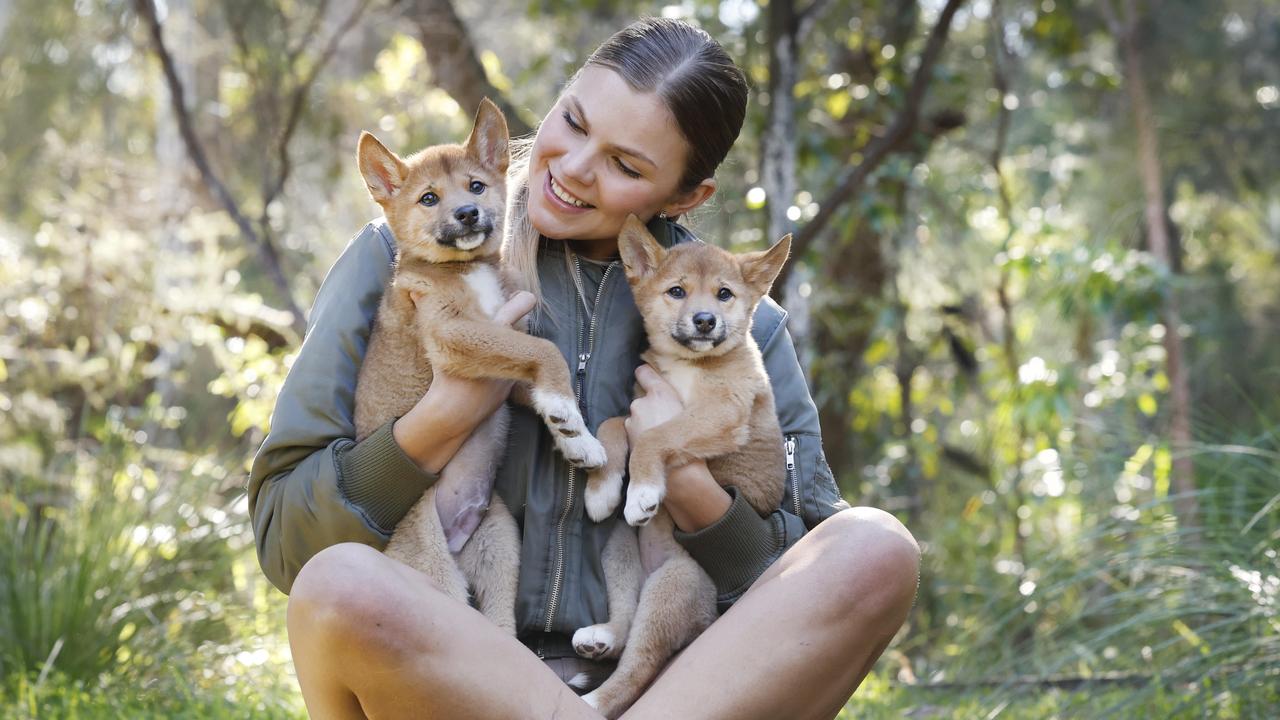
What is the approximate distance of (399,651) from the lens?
2.48 m

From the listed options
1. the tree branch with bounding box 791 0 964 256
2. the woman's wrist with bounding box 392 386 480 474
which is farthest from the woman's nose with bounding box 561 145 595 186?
the tree branch with bounding box 791 0 964 256

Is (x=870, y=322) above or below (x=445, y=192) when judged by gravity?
below

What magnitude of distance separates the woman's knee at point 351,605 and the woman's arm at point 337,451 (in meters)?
0.30

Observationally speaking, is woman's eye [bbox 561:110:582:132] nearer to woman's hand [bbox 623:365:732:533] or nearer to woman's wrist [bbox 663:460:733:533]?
woman's hand [bbox 623:365:732:533]

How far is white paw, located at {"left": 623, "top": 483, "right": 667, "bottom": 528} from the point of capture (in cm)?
303

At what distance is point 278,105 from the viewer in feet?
21.4

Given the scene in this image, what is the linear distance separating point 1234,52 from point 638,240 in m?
8.42

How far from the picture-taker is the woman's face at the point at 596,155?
3.24 metres

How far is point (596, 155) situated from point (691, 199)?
469 millimetres

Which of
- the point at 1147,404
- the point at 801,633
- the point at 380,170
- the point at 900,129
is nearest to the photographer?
the point at 801,633

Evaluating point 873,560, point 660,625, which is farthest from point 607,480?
point 873,560

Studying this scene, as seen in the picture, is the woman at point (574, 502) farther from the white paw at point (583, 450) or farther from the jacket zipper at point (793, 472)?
the white paw at point (583, 450)

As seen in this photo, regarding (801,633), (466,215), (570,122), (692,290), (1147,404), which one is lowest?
(1147,404)

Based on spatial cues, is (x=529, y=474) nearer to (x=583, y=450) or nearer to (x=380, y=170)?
(x=583, y=450)
